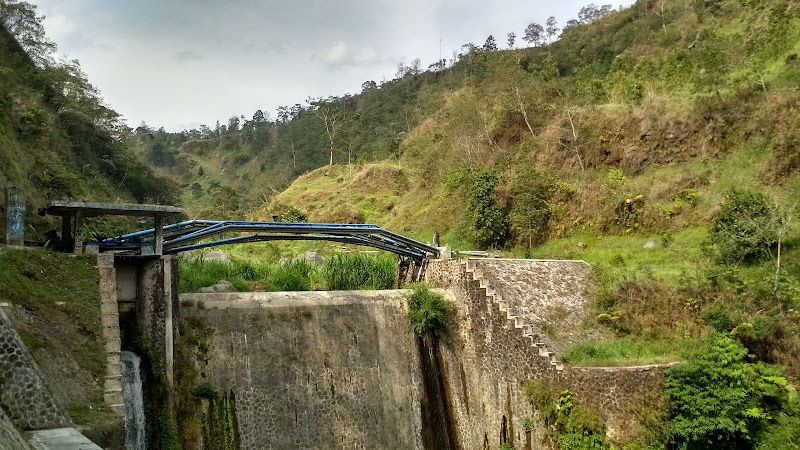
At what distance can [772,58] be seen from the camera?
77.2 feet

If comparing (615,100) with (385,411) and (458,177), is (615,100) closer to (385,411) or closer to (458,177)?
(458,177)

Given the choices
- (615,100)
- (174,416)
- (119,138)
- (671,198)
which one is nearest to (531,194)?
(671,198)

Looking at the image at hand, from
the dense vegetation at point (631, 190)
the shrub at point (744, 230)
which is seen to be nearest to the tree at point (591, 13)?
the dense vegetation at point (631, 190)

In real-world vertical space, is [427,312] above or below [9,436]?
below

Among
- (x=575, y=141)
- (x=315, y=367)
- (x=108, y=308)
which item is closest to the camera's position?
(x=108, y=308)

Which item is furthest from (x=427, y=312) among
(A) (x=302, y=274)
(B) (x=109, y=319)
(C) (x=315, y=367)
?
(B) (x=109, y=319)

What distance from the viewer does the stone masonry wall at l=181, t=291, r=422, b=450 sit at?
13.1 meters

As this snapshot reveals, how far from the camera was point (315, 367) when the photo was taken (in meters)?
14.0

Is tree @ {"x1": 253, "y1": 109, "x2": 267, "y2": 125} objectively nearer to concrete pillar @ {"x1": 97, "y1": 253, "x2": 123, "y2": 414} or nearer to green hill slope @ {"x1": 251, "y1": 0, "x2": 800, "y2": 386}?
green hill slope @ {"x1": 251, "y1": 0, "x2": 800, "y2": 386}

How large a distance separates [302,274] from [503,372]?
787cm

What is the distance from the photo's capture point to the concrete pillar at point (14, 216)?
10.6m

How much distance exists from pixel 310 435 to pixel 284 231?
5308mm

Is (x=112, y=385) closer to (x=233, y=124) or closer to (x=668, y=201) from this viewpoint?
(x=668, y=201)

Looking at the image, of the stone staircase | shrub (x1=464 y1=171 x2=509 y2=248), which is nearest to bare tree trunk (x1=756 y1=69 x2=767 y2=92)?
shrub (x1=464 y1=171 x2=509 y2=248)
